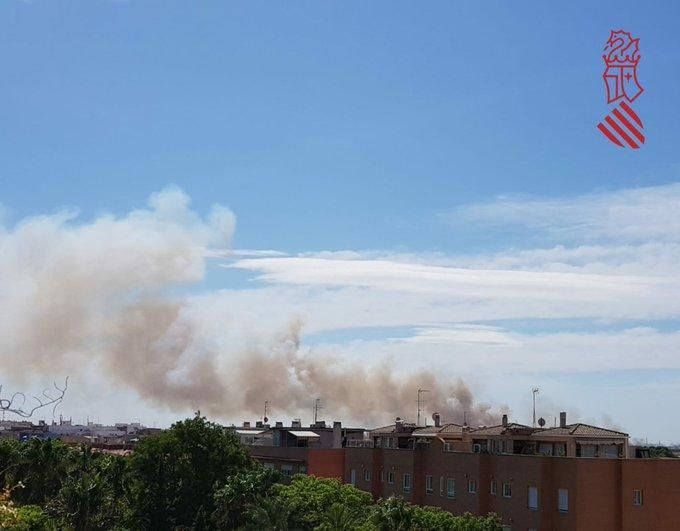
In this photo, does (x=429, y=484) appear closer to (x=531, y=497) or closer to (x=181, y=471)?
(x=531, y=497)

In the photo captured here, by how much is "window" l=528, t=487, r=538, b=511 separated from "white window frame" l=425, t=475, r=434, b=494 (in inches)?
480

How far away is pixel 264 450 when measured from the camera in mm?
97062

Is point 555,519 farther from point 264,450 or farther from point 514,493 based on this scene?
point 264,450

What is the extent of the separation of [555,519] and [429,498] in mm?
14996

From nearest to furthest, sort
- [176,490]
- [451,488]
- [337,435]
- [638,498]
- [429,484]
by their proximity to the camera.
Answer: [638,498] < [451,488] < [429,484] < [176,490] < [337,435]

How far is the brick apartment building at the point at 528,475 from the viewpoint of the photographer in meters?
55.6

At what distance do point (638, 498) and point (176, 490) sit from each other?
3673cm

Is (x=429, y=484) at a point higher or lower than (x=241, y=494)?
higher

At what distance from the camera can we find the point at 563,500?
185 feet

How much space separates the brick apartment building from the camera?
55.6 m

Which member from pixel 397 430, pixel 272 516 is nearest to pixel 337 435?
pixel 397 430

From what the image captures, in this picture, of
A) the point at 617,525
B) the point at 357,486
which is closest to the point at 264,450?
the point at 357,486

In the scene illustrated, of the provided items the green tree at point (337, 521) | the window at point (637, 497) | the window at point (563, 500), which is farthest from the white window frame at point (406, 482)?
the green tree at point (337, 521)

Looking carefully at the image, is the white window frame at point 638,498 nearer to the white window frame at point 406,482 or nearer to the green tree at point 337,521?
the green tree at point 337,521
